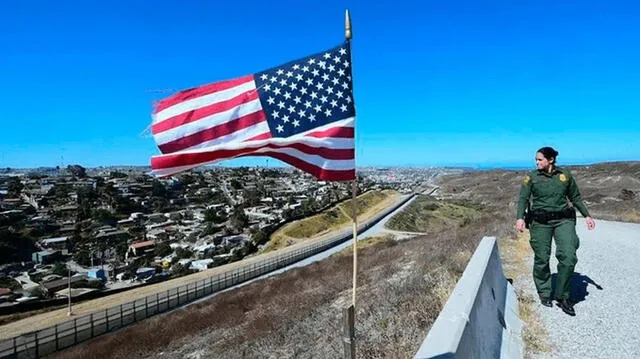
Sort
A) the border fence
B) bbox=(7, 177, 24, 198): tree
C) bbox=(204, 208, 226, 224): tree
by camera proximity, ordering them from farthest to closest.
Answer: bbox=(7, 177, 24, 198): tree → bbox=(204, 208, 226, 224): tree → the border fence

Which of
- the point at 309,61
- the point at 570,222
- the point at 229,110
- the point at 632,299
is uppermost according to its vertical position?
the point at 309,61

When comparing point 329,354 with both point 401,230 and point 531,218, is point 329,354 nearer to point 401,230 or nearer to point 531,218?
point 531,218

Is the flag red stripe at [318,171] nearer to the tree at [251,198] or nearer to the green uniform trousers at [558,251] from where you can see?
the green uniform trousers at [558,251]

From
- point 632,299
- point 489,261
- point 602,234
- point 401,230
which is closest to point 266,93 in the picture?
point 489,261

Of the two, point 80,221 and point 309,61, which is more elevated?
point 309,61

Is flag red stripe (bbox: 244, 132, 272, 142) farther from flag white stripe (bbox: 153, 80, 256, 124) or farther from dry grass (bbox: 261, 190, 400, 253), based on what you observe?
dry grass (bbox: 261, 190, 400, 253)

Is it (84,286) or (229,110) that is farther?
(84,286)

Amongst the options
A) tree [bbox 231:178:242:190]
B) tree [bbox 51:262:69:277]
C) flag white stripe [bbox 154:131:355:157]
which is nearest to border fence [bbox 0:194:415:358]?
flag white stripe [bbox 154:131:355:157]
